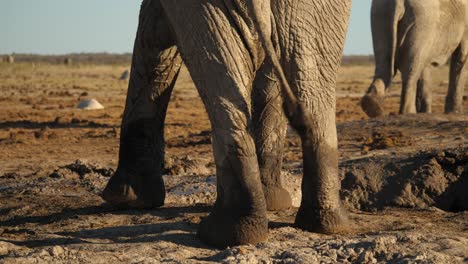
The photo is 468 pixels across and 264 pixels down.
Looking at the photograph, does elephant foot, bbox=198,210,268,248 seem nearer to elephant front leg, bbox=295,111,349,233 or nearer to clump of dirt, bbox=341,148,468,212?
elephant front leg, bbox=295,111,349,233

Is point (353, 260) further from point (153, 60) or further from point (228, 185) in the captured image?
point (153, 60)

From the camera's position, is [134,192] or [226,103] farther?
[134,192]

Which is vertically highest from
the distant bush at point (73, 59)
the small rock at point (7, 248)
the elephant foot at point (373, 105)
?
the distant bush at point (73, 59)

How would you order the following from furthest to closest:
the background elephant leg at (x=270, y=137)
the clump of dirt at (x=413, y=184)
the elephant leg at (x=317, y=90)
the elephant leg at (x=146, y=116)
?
the clump of dirt at (x=413, y=184)
the elephant leg at (x=146, y=116)
the background elephant leg at (x=270, y=137)
the elephant leg at (x=317, y=90)

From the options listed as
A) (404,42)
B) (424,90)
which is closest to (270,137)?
(404,42)

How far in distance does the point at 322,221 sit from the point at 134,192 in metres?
1.09

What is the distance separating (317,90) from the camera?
4211mm

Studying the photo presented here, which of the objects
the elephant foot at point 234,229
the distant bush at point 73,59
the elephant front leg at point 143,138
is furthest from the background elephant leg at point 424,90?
the distant bush at point 73,59

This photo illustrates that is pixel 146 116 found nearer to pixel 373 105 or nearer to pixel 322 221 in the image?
pixel 322 221

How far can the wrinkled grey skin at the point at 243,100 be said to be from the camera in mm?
3770

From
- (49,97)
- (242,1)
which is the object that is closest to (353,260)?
(242,1)

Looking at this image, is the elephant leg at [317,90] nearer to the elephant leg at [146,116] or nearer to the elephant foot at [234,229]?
the elephant foot at [234,229]

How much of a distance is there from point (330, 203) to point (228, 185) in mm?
611

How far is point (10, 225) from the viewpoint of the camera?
15.3 ft
